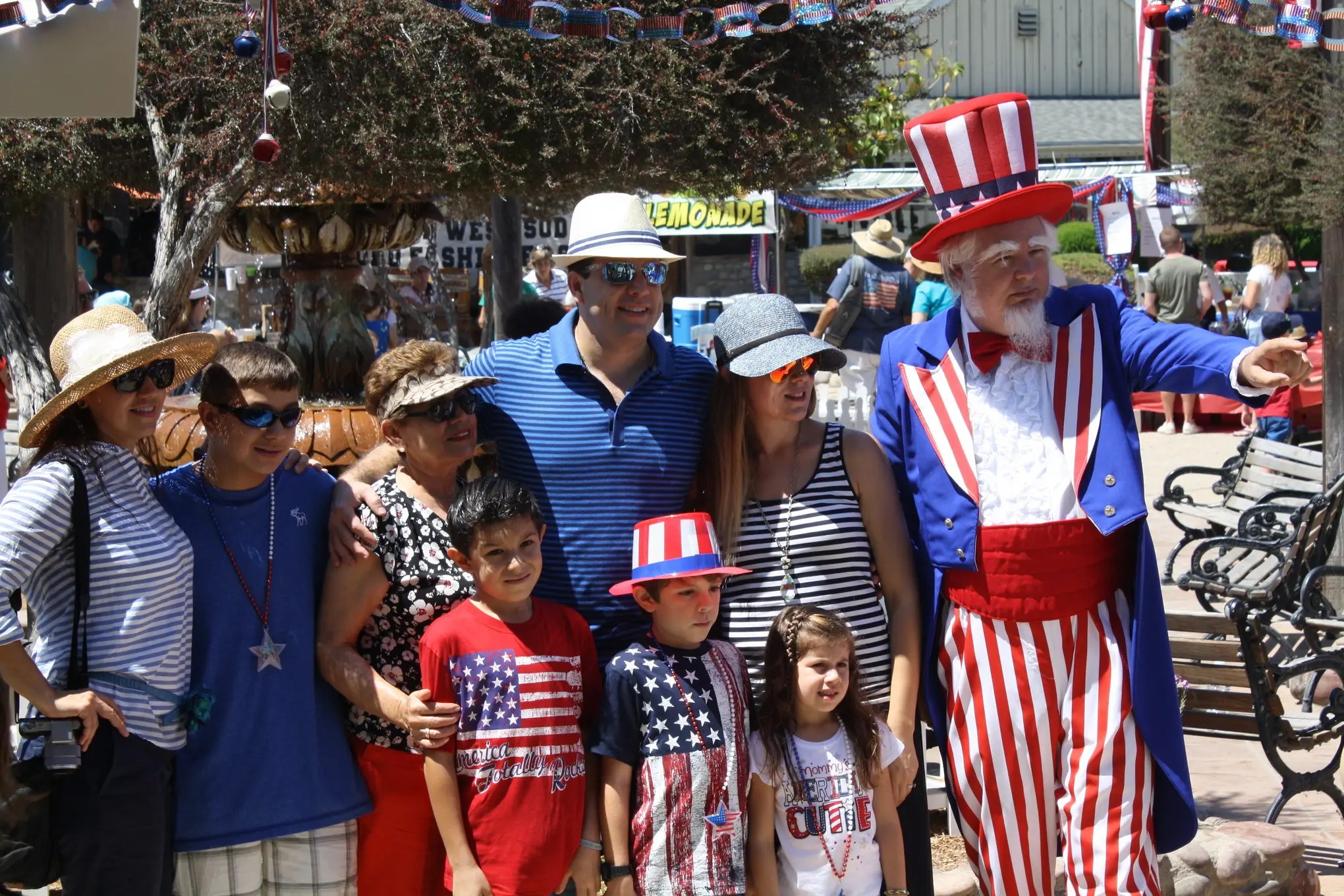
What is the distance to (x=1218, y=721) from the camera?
462 centimetres

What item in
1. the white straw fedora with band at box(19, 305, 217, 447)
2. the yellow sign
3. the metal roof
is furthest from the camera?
the metal roof

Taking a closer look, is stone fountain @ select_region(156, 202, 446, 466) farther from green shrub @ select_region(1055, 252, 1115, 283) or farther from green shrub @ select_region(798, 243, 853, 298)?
green shrub @ select_region(798, 243, 853, 298)

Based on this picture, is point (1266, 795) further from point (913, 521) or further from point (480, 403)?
point (480, 403)

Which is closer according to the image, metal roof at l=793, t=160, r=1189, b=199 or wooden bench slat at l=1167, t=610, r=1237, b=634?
wooden bench slat at l=1167, t=610, r=1237, b=634

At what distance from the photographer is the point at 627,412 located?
323 cm

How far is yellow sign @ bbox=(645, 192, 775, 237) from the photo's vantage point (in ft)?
65.7

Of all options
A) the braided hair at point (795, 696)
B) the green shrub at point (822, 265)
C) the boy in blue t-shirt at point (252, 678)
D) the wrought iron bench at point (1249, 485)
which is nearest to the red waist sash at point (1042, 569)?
the braided hair at point (795, 696)

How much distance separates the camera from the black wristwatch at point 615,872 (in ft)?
9.61

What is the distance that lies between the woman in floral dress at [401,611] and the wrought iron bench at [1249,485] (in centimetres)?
498

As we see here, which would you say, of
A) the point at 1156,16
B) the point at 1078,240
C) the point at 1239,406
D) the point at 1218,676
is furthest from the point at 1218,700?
the point at 1078,240

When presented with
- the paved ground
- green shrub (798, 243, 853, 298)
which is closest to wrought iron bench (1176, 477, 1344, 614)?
the paved ground

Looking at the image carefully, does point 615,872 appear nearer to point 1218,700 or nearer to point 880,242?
point 1218,700

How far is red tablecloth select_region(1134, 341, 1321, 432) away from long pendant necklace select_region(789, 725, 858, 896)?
345 inches

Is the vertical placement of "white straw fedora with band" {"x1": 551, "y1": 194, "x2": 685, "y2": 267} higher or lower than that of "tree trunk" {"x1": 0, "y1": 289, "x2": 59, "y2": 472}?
higher
